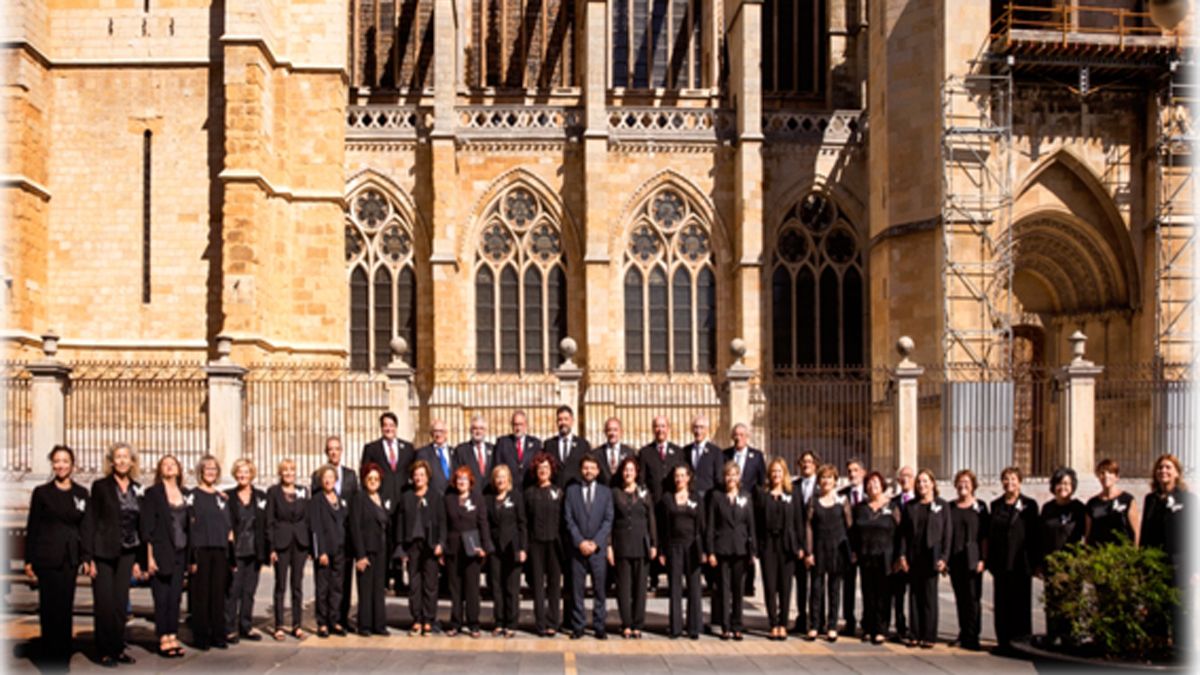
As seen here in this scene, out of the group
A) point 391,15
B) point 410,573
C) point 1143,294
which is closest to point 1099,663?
point 410,573

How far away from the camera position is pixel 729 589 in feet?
38.6

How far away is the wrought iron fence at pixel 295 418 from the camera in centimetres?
1881

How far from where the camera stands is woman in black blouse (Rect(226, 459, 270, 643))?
1125 centimetres

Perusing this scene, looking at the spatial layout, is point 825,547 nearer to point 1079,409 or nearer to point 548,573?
point 548,573

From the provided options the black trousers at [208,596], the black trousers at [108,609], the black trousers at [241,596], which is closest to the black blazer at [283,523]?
the black trousers at [241,596]

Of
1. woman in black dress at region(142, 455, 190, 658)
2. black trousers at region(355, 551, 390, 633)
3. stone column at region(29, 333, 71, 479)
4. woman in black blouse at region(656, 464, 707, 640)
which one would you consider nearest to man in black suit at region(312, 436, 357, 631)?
black trousers at region(355, 551, 390, 633)

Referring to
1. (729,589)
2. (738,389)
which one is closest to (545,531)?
(729,589)

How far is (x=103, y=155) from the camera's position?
22.1 m

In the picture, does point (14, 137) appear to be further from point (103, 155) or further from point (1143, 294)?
point (1143, 294)

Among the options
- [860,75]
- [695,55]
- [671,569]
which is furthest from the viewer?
[695,55]

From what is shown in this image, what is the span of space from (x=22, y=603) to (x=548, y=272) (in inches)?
601

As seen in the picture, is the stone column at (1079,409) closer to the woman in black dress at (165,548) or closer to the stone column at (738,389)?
the stone column at (738,389)

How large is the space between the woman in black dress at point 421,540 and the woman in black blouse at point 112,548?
2.27 meters

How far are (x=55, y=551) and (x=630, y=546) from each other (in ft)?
15.0
